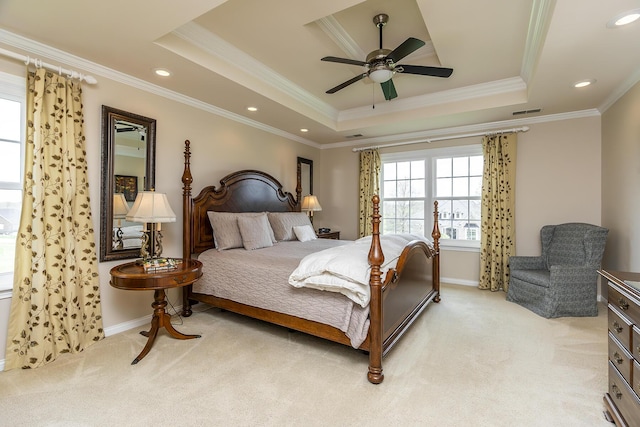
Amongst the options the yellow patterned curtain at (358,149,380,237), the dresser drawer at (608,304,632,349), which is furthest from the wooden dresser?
the yellow patterned curtain at (358,149,380,237)

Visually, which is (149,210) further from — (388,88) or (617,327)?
(617,327)

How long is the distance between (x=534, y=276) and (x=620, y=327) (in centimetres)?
213

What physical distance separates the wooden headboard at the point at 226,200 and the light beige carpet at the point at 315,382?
103cm

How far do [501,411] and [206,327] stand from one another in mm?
2587

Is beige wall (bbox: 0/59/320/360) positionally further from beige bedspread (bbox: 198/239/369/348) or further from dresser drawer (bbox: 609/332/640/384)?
dresser drawer (bbox: 609/332/640/384)

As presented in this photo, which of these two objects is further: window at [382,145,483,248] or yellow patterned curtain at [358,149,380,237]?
yellow patterned curtain at [358,149,380,237]

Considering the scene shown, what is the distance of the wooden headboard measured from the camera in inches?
133

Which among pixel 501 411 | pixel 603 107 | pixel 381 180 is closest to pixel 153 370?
pixel 501 411

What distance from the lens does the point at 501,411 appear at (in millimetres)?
1820

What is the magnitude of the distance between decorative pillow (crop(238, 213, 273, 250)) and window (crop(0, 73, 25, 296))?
191 cm

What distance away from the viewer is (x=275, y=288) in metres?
2.64

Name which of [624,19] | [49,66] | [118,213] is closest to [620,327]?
[624,19]

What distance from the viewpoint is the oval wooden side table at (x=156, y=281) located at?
2.35 m

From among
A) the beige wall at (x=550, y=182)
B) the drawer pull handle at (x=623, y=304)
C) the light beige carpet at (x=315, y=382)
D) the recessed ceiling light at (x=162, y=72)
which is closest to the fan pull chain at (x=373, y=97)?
the beige wall at (x=550, y=182)
